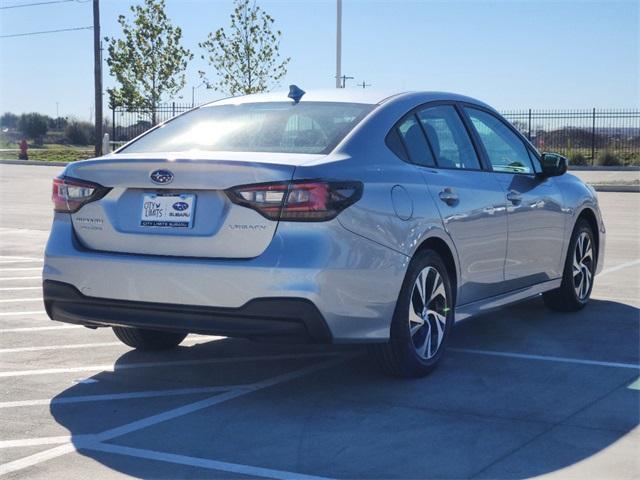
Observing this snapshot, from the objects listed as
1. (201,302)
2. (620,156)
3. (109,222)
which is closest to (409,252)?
(201,302)

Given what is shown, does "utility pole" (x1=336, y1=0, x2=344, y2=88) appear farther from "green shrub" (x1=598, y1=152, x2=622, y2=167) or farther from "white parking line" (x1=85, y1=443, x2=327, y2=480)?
"white parking line" (x1=85, y1=443, x2=327, y2=480)

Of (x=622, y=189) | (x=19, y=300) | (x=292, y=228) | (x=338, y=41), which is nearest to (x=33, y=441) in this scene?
(x=292, y=228)

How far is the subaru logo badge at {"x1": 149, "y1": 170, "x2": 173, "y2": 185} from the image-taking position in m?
5.31

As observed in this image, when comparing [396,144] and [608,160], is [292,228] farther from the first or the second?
[608,160]

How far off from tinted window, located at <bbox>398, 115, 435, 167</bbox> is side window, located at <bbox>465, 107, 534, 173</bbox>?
2.74 feet

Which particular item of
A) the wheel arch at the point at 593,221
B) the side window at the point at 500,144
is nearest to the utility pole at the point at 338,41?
the wheel arch at the point at 593,221

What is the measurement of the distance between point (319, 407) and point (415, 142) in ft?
5.59

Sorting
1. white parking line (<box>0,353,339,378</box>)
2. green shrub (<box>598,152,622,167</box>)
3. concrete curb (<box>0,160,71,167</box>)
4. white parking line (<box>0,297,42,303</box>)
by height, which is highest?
green shrub (<box>598,152,622,167</box>)

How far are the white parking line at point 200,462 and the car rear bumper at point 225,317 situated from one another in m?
0.81

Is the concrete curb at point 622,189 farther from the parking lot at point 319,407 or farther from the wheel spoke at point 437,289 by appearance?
the wheel spoke at point 437,289

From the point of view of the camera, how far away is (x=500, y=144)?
730 centimetres

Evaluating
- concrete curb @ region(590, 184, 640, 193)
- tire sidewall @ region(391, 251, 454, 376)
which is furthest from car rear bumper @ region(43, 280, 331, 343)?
concrete curb @ region(590, 184, 640, 193)

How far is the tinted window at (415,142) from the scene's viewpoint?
605cm

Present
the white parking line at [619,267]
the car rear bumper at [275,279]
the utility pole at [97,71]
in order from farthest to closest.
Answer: the utility pole at [97,71], the white parking line at [619,267], the car rear bumper at [275,279]
